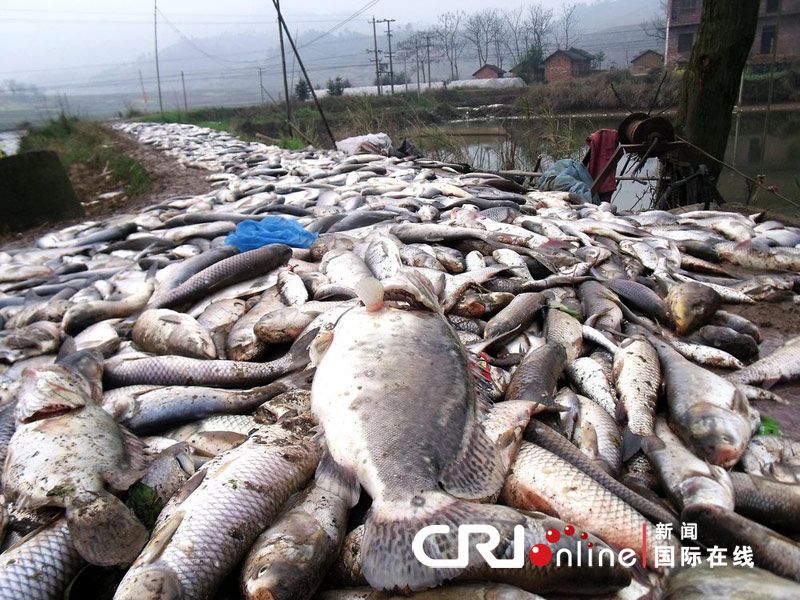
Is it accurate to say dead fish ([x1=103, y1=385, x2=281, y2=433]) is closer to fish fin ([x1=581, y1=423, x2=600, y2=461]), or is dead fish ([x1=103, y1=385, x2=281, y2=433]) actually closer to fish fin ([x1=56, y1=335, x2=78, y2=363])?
fish fin ([x1=56, y1=335, x2=78, y2=363])

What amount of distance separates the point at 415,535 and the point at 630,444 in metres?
1.41

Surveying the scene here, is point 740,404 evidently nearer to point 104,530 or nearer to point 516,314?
point 516,314

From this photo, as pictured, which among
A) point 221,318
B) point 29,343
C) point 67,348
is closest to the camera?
point 67,348

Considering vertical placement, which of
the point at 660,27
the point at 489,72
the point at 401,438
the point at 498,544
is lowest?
the point at 498,544

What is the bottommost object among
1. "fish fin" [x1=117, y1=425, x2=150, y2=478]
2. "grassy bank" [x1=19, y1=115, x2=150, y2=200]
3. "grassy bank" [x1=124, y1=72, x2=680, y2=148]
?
"fish fin" [x1=117, y1=425, x2=150, y2=478]

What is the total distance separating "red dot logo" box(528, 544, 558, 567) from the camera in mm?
1660

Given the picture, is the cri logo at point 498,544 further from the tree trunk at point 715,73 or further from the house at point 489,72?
the house at point 489,72

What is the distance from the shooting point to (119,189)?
517 inches

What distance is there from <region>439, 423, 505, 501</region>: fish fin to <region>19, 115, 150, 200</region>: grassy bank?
1119 centimetres

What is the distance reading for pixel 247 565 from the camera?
1816 millimetres

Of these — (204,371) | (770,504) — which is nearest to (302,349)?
(204,371)

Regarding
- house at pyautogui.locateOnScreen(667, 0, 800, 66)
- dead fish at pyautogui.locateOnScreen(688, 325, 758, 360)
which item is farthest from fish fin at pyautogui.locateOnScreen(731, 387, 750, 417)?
house at pyautogui.locateOnScreen(667, 0, 800, 66)

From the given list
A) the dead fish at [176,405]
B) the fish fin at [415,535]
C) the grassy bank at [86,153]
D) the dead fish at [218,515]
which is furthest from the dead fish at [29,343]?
the grassy bank at [86,153]

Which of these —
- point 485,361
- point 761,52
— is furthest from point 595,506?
point 761,52
